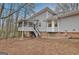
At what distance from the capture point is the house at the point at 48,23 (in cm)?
191

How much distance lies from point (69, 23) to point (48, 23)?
27 centimetres

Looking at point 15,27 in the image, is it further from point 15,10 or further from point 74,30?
point 74,30

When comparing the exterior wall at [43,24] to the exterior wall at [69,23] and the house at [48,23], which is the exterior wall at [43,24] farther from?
the exterior wall at [69,23]

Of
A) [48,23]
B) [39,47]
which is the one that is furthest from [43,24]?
[39,47]

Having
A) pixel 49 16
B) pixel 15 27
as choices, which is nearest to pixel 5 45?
pixel 15 27

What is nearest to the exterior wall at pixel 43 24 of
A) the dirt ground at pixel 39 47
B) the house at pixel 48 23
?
the house at pixel 48 23

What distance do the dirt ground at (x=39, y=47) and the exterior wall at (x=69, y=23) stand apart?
0.50ft

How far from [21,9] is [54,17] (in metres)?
0.44

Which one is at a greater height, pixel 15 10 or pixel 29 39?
pixel 15 10

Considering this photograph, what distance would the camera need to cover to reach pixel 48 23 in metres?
1.92

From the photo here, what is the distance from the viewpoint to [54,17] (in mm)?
1944

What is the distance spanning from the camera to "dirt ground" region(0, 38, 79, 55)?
6.31ft

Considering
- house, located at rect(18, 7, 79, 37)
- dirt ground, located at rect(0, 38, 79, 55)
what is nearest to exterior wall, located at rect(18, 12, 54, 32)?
house, located at rect(18, 7, 79, 37)

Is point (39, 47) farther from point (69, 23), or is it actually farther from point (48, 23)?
point (69, 23)
